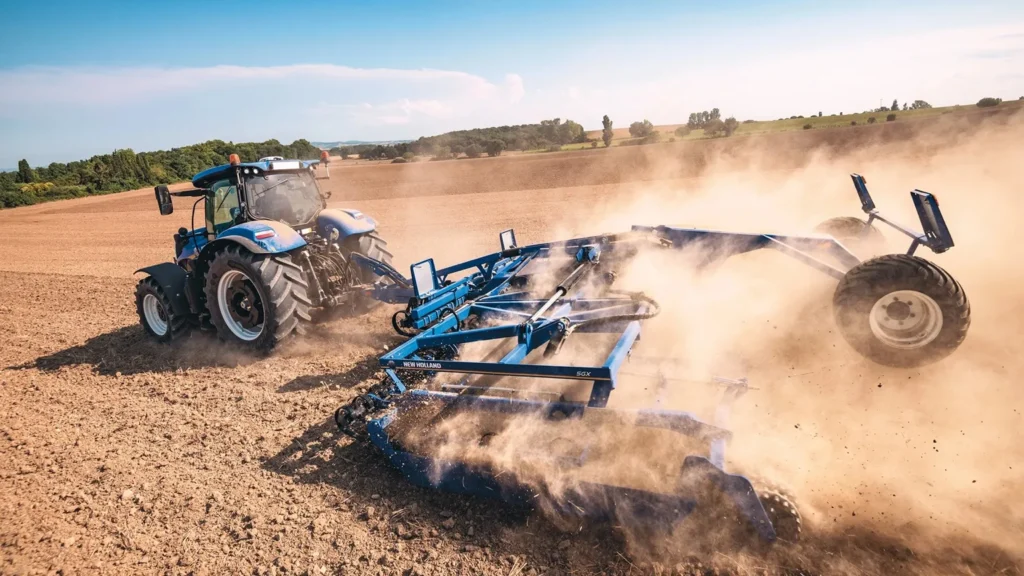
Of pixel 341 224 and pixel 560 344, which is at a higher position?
pixel 341 224

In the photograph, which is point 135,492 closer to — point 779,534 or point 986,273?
point 779,534

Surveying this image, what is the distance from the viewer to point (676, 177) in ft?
73.8

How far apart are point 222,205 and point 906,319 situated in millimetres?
7326

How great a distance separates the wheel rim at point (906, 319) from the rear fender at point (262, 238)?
5.67 m

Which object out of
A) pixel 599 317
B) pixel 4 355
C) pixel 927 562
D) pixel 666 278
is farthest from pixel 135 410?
pixel 927 562

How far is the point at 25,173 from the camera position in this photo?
160 feet

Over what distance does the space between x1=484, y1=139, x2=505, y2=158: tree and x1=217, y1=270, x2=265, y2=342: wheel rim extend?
4277cm

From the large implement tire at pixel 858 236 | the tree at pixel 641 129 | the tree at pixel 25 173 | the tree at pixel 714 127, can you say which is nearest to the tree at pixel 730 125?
the tree at pixel 714 127

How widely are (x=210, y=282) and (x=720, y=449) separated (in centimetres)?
584

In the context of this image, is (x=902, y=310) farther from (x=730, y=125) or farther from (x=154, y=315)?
(x=730, y=125)

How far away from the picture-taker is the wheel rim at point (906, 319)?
3.57 meters

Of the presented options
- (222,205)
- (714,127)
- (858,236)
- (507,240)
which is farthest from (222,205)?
(714,127)

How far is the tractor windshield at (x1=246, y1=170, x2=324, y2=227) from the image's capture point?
263 inches

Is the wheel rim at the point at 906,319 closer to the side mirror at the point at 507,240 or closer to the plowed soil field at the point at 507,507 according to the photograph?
the plowed soil field at the point at 507,507
